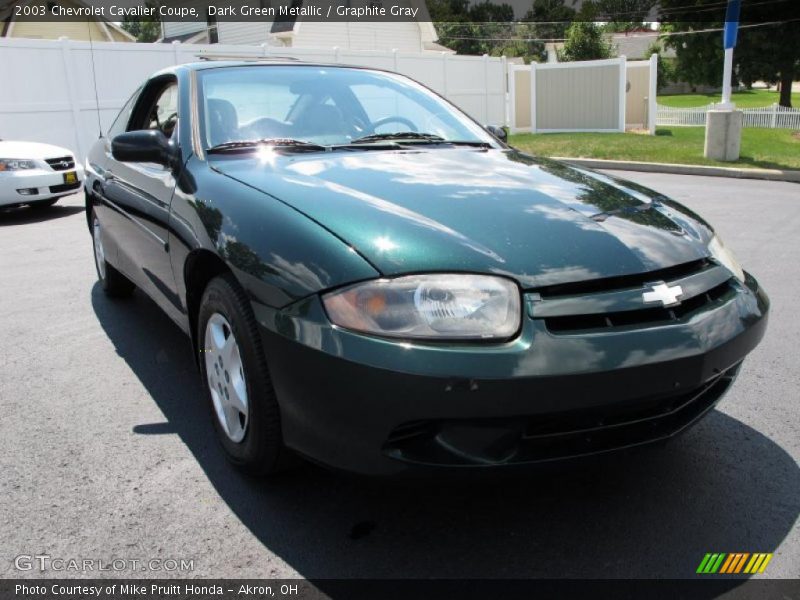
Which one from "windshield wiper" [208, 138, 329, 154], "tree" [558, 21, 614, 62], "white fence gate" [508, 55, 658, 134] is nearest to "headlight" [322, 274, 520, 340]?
"windshield wiper" [208, 138, 329, 154]

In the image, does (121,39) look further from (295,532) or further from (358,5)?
(295,532)

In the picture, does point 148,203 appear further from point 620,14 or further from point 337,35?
point 620,14

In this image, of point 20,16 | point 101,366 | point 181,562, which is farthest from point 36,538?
point 20,16

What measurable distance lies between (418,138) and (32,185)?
293 inches

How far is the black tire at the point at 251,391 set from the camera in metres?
2.29

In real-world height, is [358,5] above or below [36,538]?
above

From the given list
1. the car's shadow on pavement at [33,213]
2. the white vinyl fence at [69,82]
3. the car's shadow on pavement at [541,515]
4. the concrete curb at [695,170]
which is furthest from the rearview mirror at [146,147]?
the white vinyl fence at [69,82]

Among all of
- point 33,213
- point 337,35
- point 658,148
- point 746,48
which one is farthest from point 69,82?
point 746,48

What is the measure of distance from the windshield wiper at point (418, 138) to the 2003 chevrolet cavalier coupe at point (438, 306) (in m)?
0.32

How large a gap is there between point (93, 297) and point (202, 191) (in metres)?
2.92

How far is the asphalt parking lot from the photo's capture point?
7.11 ft

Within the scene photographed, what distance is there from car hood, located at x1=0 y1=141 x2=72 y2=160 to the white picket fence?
21.9m

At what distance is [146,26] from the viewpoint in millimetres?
69000

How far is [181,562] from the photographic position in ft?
7.14
